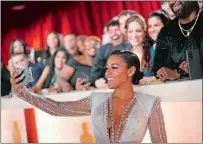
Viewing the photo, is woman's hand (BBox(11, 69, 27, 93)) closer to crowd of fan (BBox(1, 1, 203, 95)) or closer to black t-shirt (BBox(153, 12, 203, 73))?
crowd of fan (BBox(1, 1, 203, 95))

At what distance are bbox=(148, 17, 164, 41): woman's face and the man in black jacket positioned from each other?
156 millimetres

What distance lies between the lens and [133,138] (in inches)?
54.9

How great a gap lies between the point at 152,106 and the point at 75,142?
2.91 feet

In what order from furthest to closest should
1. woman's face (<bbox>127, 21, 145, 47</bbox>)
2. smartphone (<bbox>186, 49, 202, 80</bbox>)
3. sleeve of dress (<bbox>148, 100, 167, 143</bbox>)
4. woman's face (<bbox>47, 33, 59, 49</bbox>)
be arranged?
woman's face (<bbox>47, 33, 59, 49</bbox>) < woman's face (<bbox>127, 21, 145, 47</bbox>) < smartphone (<bbox>186, 49, 202, 80</bbox>) < sleeve of dress (<bbox>148, 100, 167, 143</bbox>)

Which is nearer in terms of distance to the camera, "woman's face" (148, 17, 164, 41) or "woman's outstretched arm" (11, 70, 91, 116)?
"woman's outstretched arm" (11, 70, 91, 116)

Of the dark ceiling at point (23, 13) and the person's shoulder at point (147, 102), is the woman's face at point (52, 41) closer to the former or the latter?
the dark ceiling at point (23, 13)

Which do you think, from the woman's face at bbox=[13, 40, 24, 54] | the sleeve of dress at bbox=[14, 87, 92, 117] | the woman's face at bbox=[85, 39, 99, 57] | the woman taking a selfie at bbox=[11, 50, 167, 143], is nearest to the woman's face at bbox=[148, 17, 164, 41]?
the woman's face at bbox=[85, 39, 99, 57]

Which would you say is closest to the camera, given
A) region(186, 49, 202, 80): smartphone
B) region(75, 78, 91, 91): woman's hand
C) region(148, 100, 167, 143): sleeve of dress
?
region(148, 100, 167, 143): sleeve of dress

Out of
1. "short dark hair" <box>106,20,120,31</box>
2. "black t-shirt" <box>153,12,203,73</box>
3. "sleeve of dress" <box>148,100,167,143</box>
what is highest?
"short dark hair" <box>106,20,120,31</box>

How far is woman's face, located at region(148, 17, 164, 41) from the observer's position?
187cm

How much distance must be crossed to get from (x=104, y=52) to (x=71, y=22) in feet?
1.02

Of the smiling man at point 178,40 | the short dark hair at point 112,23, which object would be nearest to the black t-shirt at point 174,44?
the smiling man at point 178,40

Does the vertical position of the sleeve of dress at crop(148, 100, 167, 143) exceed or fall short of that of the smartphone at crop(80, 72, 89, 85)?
it falls short

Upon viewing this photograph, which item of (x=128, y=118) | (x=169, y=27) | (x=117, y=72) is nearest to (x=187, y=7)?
(x=169, y=27)
